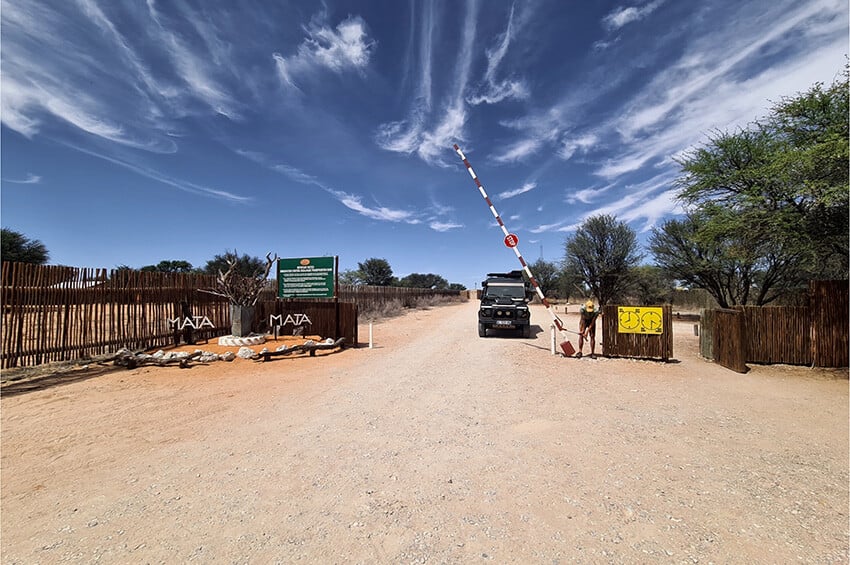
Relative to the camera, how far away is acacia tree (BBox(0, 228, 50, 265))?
26.3 metres

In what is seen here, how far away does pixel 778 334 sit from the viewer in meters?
9.05

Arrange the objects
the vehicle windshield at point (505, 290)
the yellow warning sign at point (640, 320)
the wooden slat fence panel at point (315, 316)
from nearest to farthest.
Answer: the yellow warning sign at point (640, 320), the wooden slat fence panel at point (315, 316), the vehicle windshield at point (505, 290)

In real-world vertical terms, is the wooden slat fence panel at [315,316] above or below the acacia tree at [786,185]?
below

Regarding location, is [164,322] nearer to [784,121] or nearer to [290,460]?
[290,460]

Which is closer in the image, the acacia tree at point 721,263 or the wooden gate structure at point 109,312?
the wooden gate structure at point 109,312

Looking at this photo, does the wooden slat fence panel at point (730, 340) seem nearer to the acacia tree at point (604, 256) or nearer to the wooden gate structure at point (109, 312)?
the wooden gate structure at point (109, 312)

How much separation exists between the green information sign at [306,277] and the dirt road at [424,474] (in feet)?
19.2

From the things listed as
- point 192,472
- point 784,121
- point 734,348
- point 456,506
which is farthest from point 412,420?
point 784,121

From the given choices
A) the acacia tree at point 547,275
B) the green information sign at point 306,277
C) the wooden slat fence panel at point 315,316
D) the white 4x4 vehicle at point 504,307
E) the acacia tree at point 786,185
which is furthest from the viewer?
the acacia tree at point 547,275

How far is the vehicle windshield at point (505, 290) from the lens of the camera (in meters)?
14.9

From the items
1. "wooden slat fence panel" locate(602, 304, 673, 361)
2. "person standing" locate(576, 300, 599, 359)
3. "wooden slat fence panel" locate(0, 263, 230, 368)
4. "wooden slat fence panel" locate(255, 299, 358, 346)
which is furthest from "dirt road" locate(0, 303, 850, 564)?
"wooden slat fence panel" locate(255, 299, 358, 346)

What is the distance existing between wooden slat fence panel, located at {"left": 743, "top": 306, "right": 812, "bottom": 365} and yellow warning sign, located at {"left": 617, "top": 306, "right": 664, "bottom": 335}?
73.2 inches

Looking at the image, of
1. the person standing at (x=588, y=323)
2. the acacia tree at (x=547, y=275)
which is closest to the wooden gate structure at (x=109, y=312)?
the person standing at (x=588, y=323)

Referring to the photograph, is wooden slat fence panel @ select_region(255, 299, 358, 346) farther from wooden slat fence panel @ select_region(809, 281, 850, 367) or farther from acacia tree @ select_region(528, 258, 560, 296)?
acacia tree @ select_region(528, 258, 560, 296)
